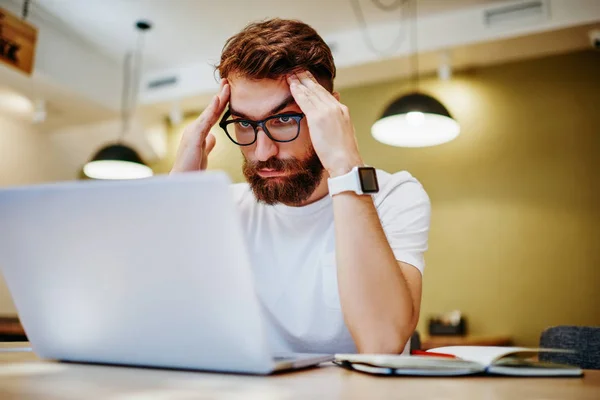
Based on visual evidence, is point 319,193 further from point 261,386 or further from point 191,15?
point 191,15

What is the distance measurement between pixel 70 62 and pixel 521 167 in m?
3.97

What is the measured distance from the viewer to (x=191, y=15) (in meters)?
4.34

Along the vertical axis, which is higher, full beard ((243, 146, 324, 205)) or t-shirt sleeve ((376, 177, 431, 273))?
full beard ((243, 146, 324, 205))

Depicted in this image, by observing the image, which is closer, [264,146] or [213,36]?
[264,146]

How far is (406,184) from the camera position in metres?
1.42

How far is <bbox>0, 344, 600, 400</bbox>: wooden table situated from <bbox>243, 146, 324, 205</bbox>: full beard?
2.28 feet

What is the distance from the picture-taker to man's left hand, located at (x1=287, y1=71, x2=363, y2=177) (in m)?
1.17

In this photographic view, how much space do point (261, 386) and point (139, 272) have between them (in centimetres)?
21

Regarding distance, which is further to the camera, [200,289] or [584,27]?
[584,27]

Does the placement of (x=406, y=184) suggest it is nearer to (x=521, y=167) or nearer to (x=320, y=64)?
(x=320, y=64)

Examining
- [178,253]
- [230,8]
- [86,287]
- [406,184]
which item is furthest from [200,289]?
[230,8]

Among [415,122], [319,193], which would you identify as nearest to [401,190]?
[319,193]

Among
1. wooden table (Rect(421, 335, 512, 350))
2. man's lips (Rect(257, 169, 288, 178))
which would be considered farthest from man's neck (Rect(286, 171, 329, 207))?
wooden table (Rect(421, 335, 512, 350))

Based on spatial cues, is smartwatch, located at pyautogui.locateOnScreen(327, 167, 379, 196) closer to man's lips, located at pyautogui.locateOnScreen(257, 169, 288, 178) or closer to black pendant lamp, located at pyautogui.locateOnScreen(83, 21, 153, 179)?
man's lips, located at pyautogui.locateOnScreen(257, 169, 288, 178)
